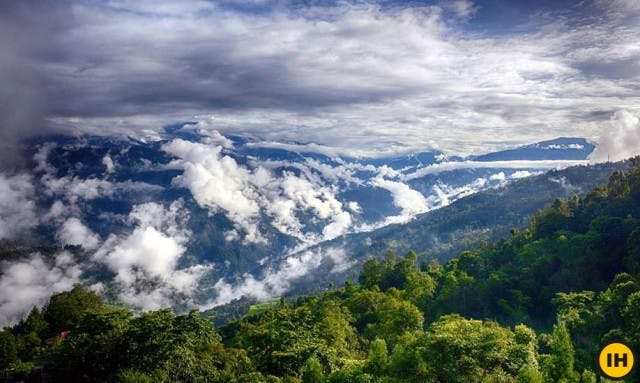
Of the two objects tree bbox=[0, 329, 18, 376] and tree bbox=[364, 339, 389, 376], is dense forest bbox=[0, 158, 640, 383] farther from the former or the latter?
tree bbox=[0, 329, 18, 376]

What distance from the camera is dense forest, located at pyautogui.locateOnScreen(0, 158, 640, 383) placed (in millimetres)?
45812

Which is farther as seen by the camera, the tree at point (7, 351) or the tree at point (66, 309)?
the tree at point (66, 309)

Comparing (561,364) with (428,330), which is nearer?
(561,364)

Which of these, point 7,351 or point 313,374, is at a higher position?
point 313,374

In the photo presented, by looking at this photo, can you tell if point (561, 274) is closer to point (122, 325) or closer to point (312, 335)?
point (312, 335)

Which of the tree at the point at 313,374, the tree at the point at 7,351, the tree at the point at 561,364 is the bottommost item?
the tree at the point at 7,351

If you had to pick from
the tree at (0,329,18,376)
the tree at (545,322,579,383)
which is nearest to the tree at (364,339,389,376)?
the tree at (545,322,579,383)

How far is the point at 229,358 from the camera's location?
70000 millimetres

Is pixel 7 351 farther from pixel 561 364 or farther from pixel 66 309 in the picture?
pixel 561 364

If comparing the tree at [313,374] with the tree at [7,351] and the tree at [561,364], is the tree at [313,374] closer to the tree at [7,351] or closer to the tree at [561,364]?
the tree at [561,364]

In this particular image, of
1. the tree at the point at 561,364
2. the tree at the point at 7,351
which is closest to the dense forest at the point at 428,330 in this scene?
the tree at the point at 561,364

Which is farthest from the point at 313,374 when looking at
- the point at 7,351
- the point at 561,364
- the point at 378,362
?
the point at 7,351

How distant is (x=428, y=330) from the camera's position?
69750mm

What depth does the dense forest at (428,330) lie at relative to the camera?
4581 cm
